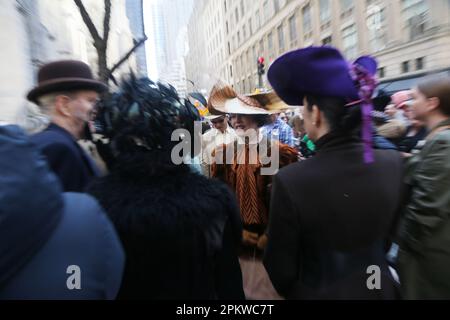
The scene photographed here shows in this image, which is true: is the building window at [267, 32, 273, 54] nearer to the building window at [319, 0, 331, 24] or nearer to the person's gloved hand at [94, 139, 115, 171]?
the building window at [319, 0, 331, 24]

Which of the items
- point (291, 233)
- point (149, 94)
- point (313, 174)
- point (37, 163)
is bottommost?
point (291, 233)

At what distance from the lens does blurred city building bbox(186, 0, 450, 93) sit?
1152 cm

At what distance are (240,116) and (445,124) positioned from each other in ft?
4.63

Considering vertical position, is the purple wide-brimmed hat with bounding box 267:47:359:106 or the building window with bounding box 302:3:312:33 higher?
the building window with bounding box 302:3:312:33

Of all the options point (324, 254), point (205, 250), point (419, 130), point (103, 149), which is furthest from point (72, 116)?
point (419, 130)

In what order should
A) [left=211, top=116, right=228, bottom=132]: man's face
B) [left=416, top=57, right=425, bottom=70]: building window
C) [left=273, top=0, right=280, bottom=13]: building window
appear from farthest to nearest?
[left=273, top=0, right=280, bottom=13]: building window, [left=416, top=57, right=425, bottom=70]: building window, [left=211, top=116, right=228, bottom=132]: man's face

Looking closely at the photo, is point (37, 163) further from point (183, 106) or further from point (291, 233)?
point (291, 233)

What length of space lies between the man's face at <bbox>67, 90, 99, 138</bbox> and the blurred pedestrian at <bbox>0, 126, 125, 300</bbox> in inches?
39.2

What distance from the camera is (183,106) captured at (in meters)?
1.16

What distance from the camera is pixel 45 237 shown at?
720 mm

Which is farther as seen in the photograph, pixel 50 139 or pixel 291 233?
pixel 50 139

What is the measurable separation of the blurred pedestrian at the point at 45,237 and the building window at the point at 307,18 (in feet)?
82.0

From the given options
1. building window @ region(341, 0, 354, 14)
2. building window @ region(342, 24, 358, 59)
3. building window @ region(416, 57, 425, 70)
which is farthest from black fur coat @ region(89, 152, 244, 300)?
building window @ region(341, 0, 354, 14)

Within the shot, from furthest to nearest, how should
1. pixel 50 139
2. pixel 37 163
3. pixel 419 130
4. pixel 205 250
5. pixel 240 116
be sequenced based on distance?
pixel 419 130 → pixel 240 116 → pixel 50 139 → pixel 205 250 → pixel 37 163
